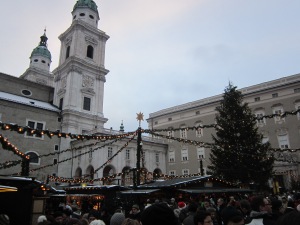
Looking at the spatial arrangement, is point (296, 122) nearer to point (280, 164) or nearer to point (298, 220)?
point (280, 164)

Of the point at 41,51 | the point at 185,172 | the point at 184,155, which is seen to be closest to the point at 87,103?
the point at 184,155

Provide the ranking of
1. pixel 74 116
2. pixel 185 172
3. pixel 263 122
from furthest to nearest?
1. pixel 185 172
2. pixel 74 116
3. pixel 263 122

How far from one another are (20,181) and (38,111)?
3151 centimetres

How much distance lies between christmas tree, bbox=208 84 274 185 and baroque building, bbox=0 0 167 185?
1268 cm

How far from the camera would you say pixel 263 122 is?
132 ft

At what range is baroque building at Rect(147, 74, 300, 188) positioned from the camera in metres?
35.3

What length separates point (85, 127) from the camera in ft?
149

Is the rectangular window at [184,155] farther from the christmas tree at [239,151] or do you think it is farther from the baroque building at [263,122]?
the christmas tree at [239,151]

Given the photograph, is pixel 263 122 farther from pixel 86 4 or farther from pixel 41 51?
pixel 41 51

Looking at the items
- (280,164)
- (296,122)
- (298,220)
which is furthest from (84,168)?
(298,220)

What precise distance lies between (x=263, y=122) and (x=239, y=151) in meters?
16.4

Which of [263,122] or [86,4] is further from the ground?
[86,4]

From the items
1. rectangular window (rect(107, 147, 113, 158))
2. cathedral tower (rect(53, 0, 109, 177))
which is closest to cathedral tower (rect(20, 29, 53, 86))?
cathedral tower (rect(53, 0, 109, 177))

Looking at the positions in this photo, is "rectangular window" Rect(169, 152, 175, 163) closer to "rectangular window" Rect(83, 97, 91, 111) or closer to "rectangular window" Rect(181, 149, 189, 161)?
"rectangular window" Rect(181, 149, 189, 161)
